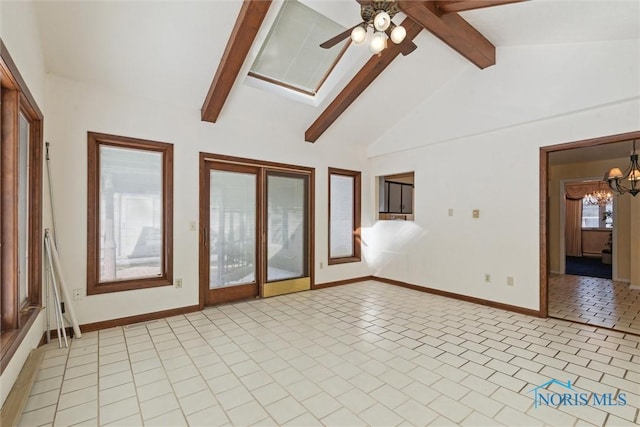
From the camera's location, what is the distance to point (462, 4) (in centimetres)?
301

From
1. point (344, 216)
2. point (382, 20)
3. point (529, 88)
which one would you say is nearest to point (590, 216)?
point (529, 88)

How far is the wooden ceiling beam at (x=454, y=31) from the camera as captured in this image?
300 cm

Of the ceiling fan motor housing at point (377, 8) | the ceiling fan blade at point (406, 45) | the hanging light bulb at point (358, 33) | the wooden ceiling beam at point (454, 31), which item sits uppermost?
the wooden ceiling beam at point (454, 31)

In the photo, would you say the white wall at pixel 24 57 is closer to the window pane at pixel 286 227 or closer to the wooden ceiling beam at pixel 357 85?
the window pane at pixel 286 227

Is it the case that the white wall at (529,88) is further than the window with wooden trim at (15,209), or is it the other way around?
the white wall at (529,88)

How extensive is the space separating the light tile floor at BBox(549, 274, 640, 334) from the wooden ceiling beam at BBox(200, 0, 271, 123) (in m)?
4.87

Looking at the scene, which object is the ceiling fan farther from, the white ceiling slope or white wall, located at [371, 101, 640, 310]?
white wall, located at [371, 101, 640, 310]

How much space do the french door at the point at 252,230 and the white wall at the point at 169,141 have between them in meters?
0.19

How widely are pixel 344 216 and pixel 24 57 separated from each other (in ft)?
15.7

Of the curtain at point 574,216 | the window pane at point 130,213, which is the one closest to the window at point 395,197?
the window pane at point 130,213

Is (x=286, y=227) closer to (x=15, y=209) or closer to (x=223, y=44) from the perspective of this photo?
(x=223, y=44)

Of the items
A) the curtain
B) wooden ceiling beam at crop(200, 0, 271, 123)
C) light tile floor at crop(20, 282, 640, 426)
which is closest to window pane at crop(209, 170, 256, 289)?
light tile floor at crop(20, 282, 640, 426)

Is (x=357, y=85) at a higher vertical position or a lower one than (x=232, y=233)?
higher

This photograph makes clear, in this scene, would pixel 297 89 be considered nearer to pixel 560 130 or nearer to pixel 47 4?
pixel 47 4
